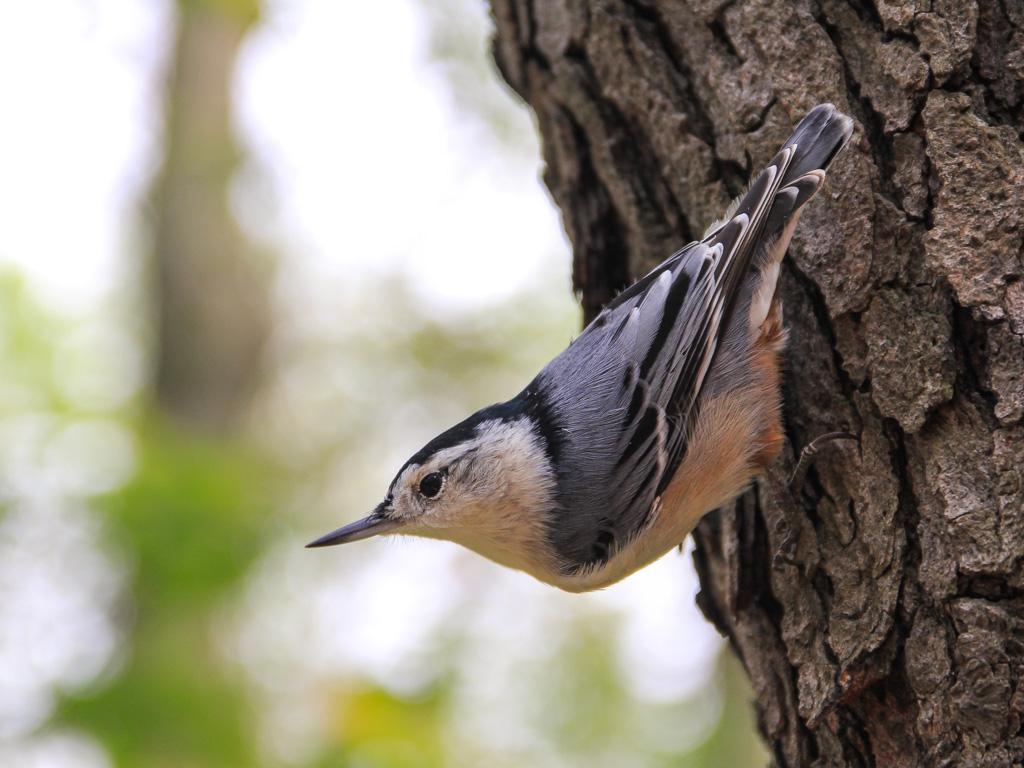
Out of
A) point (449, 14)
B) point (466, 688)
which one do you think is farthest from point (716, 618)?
point (449, 14)

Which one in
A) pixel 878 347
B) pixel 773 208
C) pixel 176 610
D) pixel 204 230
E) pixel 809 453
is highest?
pixel 204 230

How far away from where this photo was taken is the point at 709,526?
2.40 m

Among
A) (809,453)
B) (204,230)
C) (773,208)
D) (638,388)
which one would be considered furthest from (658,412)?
(204,230)

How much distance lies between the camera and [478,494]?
7.80ft

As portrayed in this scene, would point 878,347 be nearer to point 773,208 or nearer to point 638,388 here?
point 773,208

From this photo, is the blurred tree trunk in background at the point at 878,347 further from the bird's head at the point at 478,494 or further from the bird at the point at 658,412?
the bird's head at the point at 478,494

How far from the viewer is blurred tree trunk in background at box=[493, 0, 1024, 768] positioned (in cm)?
163

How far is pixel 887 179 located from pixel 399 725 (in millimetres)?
2819

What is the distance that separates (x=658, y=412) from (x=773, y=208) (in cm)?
49

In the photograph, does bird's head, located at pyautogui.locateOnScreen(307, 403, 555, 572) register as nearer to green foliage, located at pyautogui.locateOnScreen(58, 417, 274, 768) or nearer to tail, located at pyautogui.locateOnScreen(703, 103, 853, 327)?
tail, located at pyautogui.locateOnScreen(703, 103, 853, 327)

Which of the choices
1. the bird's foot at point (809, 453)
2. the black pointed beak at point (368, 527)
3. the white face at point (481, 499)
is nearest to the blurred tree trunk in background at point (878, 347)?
the bird's foot at point (809, 453)

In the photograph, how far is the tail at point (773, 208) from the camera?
1.85 m

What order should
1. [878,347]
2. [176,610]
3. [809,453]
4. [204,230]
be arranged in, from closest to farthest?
[878,347] < [809,453] < [176,610] < [204,230]

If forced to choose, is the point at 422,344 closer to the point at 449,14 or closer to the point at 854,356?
the point at 449,14
